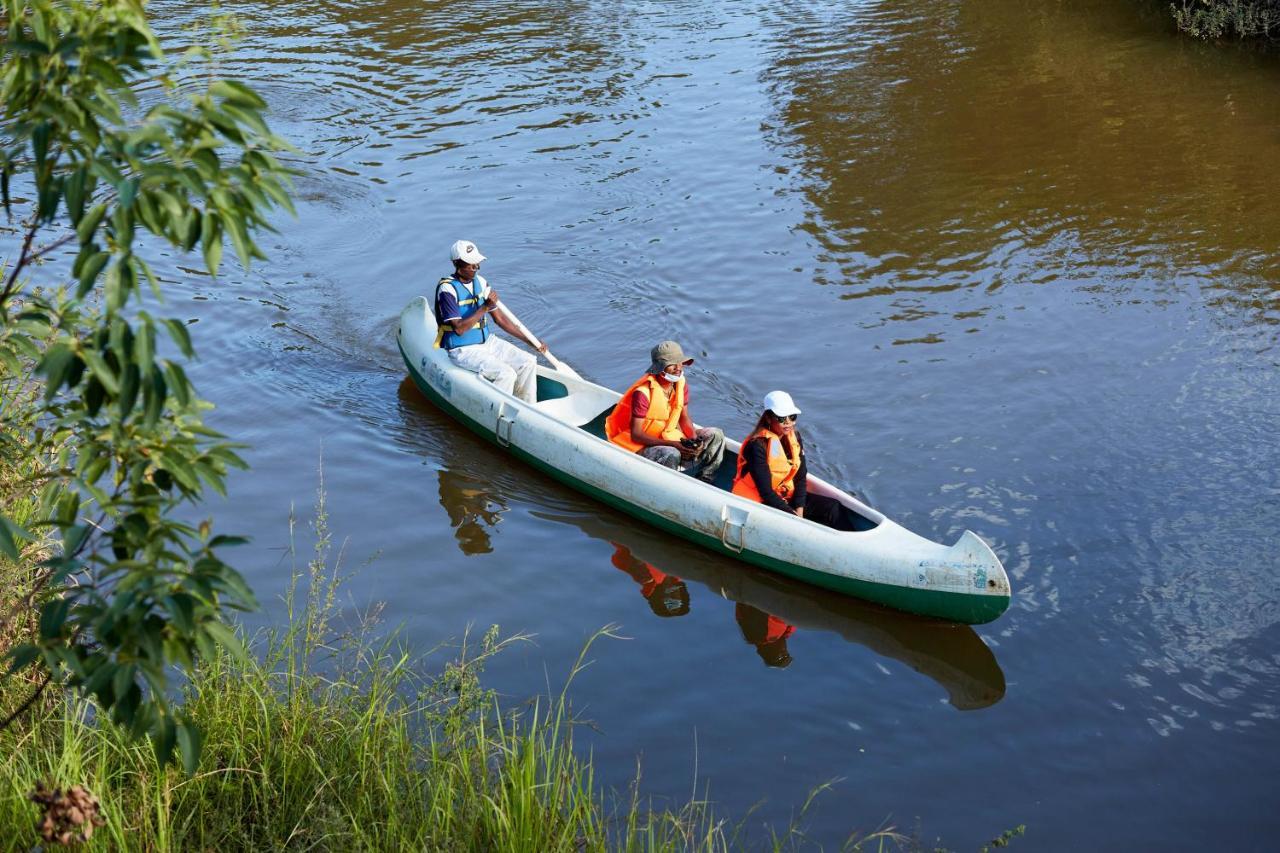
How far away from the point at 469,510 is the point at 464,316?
5.77ft

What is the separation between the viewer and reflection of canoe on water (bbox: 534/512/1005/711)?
729cm

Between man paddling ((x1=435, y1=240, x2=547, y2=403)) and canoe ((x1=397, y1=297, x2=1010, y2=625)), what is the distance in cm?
12

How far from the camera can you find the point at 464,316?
10.3 m

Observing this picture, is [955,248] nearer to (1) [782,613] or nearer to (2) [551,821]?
(1) [782,613]

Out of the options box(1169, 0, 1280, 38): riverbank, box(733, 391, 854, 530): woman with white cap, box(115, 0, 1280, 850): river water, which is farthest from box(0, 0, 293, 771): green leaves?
box(1169, 0, 1280, 38): riverbank

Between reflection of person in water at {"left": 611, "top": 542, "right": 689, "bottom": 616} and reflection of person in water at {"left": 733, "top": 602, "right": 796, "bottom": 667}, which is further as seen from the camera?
reflection of person in water at {"left": 611, "top": 542, "right": 689, "bottom": 616}

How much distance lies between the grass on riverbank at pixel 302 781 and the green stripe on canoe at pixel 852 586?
2.36 m

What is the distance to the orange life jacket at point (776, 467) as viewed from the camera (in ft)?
26.6

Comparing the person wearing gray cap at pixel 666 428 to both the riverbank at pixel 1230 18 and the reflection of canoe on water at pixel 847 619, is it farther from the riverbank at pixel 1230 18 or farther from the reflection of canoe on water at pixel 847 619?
the riverbank at pixel 1230 18

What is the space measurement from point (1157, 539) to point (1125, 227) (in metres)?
6.04

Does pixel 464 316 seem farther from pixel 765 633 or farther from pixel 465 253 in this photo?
pixel 765 633

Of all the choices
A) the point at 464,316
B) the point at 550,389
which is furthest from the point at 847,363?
the point at 464,316

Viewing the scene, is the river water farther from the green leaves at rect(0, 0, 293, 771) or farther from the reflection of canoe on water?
the green leaves at rect(0, 0, 293, 771)

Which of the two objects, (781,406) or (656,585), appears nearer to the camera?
(781,406)
